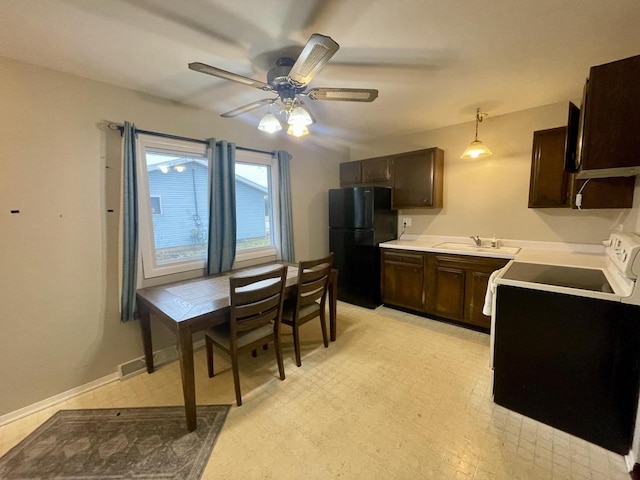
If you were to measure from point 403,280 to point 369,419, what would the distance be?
1.88 metres

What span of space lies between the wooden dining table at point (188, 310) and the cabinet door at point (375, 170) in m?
1.79

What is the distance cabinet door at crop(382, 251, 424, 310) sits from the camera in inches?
127

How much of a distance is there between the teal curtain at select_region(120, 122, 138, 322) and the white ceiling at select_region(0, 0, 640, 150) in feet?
1.62

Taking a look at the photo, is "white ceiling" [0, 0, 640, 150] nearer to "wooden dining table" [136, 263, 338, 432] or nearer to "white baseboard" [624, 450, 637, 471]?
"wooden dining table" [136, 263, 338, 432]

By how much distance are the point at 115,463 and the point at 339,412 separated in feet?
4.37

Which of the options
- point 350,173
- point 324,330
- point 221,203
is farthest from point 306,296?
point 350,173

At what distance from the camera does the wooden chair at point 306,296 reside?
226 centimetres

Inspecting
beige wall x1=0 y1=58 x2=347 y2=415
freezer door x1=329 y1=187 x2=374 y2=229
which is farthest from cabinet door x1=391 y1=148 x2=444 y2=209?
beige wall x1=0 y1=58 x2=347 y2=415

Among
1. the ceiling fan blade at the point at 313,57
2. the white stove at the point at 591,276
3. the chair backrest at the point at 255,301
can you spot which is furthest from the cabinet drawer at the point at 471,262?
the ceiling fan blade at the point at 313,57

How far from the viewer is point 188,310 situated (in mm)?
1782

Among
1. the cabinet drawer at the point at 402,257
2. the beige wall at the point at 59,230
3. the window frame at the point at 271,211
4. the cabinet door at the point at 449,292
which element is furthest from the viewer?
the cabinet drawer at the point at 402,257

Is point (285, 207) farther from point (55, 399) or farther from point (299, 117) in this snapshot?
point (55, 399)

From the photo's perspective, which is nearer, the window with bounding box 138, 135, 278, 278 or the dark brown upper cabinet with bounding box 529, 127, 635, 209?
the dark brown upper cabinet with bounding box 529, 127, 635, 209

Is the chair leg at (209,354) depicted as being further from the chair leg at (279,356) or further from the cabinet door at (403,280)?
the cabinet door at (403,280)
